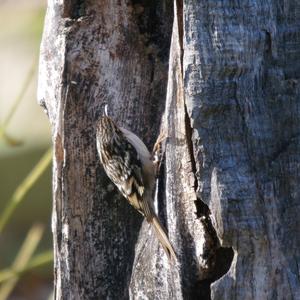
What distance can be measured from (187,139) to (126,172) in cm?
104

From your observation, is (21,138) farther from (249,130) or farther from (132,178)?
(249,130)

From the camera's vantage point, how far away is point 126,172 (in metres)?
5.15

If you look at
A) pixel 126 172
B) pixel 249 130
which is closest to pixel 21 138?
pixel 126 172

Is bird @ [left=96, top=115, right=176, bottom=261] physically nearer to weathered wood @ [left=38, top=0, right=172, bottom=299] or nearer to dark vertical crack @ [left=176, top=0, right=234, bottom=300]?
weathered wood @ [left=38, top=0, right=172, bottom=299]

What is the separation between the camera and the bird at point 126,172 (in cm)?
465

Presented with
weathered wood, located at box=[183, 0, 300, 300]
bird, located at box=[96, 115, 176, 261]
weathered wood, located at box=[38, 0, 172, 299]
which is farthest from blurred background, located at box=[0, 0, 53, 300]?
weathered wood, located at box=[183, 0, 300, 300]

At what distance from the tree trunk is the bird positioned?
47mm

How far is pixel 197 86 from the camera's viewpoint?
159 inches

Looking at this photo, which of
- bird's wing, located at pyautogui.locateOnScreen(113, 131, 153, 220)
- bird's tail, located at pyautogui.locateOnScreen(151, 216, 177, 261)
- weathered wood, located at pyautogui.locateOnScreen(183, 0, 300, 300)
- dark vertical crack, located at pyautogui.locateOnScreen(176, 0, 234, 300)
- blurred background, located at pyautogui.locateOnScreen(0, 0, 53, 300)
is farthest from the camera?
blurred background, located at pyautogui.locateOnScreen(0, 0, 53, 300)

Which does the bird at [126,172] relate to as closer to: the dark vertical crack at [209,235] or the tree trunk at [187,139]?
the tree trunk at [187,139]

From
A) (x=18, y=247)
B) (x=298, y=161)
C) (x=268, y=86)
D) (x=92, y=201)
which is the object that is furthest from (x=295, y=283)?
(x=18, y=247)

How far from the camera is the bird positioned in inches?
183

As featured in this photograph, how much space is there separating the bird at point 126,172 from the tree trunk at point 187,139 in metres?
0.05

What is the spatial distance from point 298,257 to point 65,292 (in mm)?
1124
